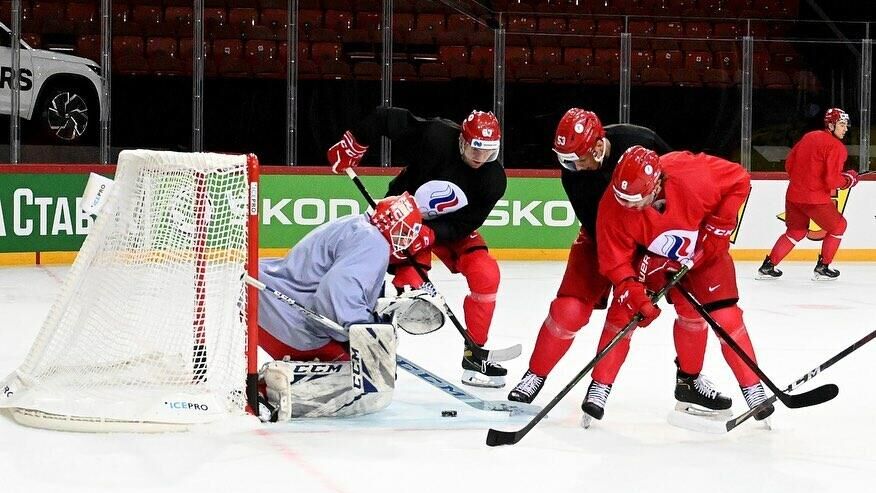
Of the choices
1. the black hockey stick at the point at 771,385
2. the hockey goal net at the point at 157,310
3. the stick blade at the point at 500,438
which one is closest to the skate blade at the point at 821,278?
the black hockey stick at the point at 771,385

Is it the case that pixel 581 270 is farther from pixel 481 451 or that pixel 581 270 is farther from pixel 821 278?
pixel 821 278

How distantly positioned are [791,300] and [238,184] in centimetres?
460

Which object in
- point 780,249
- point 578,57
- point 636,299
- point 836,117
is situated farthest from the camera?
point 578,57

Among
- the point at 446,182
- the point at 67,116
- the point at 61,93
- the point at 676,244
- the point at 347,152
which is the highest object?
the point at 61,93

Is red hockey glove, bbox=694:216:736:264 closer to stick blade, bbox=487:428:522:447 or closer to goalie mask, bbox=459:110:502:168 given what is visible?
stick blade, bbox=487:428:522:447

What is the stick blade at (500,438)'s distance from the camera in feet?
10.6

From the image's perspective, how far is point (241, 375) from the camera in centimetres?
334

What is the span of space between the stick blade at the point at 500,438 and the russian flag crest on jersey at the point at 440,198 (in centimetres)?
130

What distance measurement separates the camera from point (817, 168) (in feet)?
27.0

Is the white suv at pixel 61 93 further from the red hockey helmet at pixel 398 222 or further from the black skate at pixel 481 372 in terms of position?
the red hockey helmet at pixel 398 222

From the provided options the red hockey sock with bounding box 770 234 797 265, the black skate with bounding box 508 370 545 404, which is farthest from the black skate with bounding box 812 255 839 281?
the black skate with bounding box 508 370 545 404

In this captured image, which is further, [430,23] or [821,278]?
[430,23]

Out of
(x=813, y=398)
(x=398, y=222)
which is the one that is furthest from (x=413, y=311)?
(x=813, y=398)

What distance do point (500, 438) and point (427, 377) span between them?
77cm
